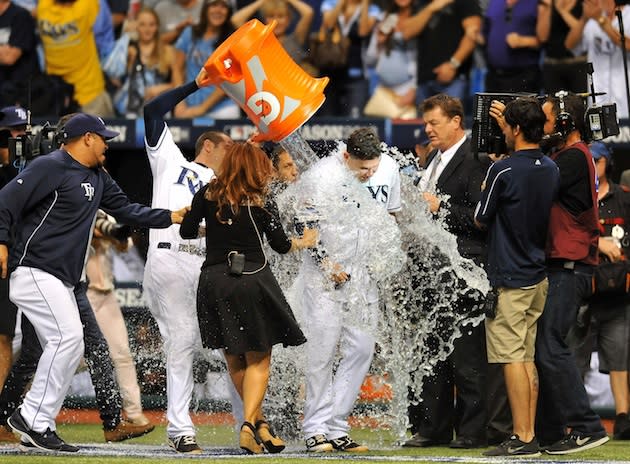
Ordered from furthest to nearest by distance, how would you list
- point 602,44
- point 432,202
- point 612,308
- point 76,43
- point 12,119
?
point 76,43
point 602,44
point 612,308
point 12,119
point 432,202

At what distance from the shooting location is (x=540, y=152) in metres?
8.65

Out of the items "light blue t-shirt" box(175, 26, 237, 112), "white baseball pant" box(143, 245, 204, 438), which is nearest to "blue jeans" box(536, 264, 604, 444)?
"white baseball pant" box(143, 245, 204, 438)

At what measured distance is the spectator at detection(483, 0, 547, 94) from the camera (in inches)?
509

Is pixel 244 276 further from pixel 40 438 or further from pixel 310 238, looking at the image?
pixel 40 438

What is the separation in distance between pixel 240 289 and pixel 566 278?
6.60ft

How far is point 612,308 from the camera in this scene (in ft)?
35.7

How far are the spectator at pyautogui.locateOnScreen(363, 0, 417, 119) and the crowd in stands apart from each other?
1cm

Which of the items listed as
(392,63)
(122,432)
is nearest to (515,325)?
(122,432)

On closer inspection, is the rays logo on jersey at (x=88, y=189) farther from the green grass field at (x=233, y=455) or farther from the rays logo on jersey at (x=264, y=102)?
the green grass field at (x=233, y=455)

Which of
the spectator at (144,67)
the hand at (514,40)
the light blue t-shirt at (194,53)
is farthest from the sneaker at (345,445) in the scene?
the spectator at (144,67)

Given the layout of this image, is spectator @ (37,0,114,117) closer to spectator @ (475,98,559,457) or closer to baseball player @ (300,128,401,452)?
baseball player @ (300,128,401,452)

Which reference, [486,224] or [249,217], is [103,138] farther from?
[486,224]

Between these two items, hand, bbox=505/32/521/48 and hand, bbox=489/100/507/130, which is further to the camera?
hand, bbox=505/32/521/48

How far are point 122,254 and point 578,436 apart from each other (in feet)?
18.6
